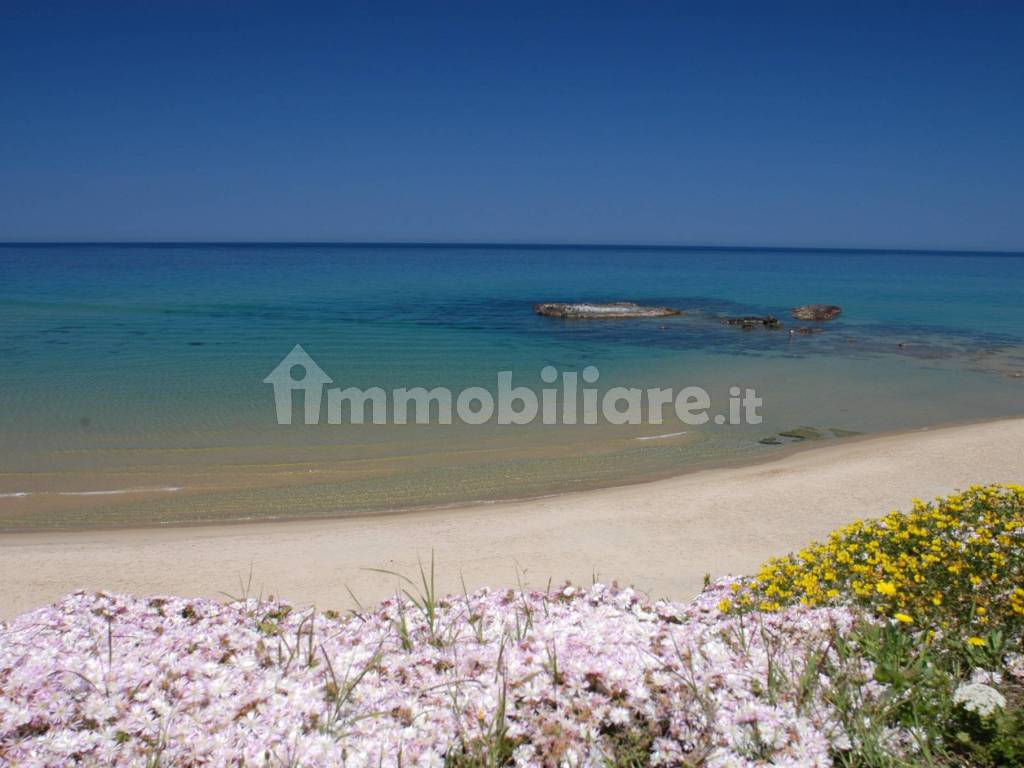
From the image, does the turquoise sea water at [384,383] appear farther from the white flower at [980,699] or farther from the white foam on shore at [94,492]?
the white flower at [980,699]

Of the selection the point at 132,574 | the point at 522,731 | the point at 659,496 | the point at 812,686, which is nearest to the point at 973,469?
the point at 659,496

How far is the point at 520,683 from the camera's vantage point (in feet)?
10.1

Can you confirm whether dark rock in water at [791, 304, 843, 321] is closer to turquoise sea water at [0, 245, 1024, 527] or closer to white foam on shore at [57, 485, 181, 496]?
turquoise sea water at [0, 245, 1024, 527]

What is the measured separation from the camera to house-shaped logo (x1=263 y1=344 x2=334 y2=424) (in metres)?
16.0

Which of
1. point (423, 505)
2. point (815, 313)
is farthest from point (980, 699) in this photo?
point (815, 313)

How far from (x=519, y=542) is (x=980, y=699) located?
599 cm

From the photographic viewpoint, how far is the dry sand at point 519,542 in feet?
24.8

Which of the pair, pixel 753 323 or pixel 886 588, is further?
pixel 753 323

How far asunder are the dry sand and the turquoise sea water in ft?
4.18

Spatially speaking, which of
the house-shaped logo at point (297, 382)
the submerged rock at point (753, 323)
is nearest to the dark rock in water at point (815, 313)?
the submerged rock at point (753, 323)

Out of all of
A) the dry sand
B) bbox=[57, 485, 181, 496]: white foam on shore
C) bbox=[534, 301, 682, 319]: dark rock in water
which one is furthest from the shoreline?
bbox=[534, 301, 682, 319]: dark rock in water

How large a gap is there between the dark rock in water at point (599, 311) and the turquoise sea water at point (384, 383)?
1089mm

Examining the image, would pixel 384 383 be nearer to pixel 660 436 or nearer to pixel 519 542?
pixel 660 436

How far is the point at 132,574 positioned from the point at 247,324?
2385 centimetres
